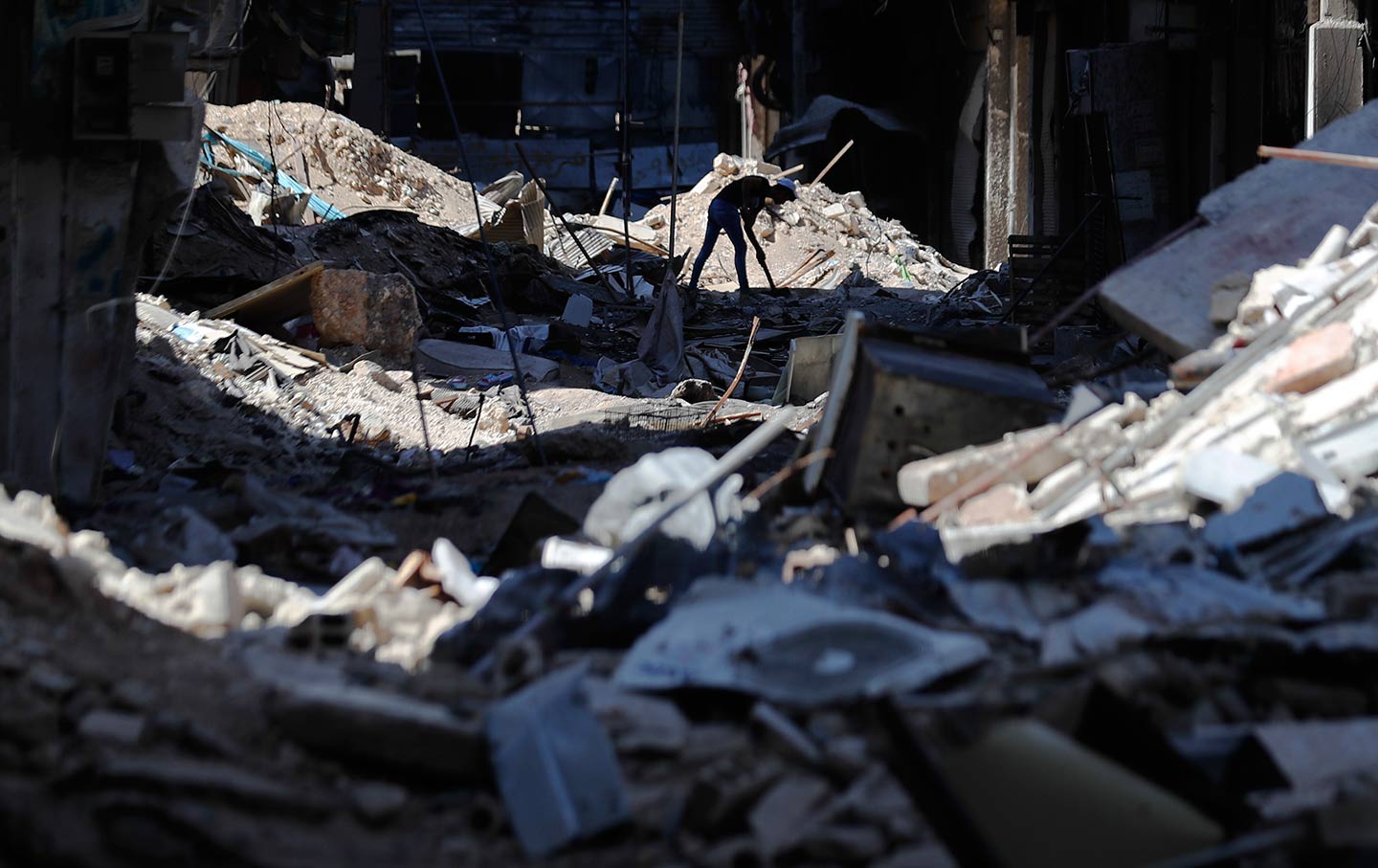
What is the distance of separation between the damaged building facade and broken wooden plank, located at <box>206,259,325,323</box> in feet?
0.14

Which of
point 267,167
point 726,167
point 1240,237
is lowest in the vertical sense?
point 1240,237

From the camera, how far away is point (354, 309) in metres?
11.2

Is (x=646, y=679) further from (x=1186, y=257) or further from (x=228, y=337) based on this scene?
(x=228, y=337)

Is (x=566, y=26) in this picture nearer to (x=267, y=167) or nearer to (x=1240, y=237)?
(x=267, y=167)

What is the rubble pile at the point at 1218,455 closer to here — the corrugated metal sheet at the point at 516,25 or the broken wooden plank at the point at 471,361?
the broken wooden plank at the point at 471,361

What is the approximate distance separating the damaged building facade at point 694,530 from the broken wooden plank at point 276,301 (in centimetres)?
4

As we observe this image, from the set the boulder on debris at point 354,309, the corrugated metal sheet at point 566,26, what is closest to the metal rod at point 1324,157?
the boulder on debris at point 354,309

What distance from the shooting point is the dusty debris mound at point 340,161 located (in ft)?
59.1

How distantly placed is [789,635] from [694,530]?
1.17m

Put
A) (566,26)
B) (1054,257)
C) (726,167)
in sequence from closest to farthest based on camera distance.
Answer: (1054,257), (726,167), (566,26)

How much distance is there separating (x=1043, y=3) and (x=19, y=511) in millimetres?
13751

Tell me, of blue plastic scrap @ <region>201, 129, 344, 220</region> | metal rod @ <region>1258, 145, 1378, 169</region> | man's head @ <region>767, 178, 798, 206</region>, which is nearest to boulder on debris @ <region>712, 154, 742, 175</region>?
man's head @ <region>767, 178, 798, 206</region>

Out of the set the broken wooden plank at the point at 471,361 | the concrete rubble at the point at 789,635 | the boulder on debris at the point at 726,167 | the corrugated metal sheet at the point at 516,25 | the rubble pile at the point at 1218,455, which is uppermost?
the corrugated metal sheet at the point at 516,25

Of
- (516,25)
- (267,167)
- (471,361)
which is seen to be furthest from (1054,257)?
(516,25)
